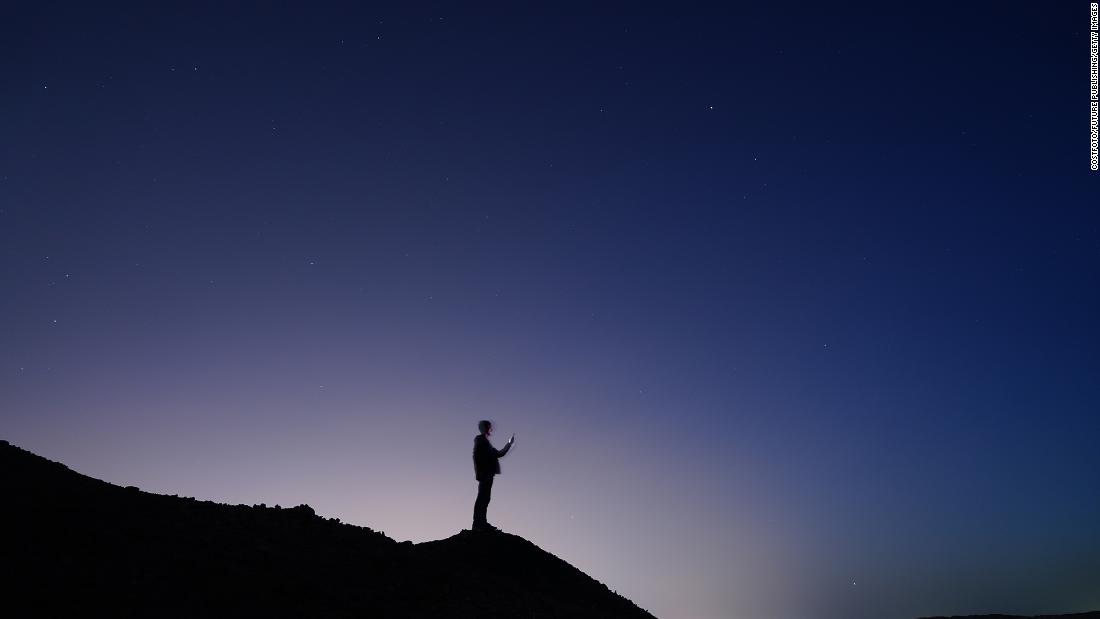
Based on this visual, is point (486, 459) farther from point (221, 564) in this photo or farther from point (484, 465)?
point (221, 564)

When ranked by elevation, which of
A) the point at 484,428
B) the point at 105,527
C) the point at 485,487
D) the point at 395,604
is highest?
the point at 484,428

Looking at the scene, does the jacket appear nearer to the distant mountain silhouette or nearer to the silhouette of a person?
the silhouette of a person

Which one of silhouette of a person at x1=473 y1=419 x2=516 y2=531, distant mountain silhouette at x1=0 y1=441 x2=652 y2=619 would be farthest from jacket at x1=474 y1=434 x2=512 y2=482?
distant mountain silhouette at x1=0 y1=441 x2=652 y2=619

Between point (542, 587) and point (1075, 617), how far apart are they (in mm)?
28072

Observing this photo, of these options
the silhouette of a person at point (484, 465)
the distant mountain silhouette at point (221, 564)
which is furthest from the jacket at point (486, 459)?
the distant mountain silhouette at point (221, 564)

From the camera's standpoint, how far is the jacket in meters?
20.4

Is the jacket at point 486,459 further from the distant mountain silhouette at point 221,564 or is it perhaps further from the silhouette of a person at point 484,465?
the distant mountain silhouette at point 221,564

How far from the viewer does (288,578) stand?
570 inches

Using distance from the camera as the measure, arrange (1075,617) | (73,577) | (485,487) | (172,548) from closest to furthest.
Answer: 1. (73,577)
2. (172,548)
3. (485,487)
4. (1075,617)

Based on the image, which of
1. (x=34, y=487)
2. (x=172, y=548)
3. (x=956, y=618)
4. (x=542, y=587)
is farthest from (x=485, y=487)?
(x=956, y=618)

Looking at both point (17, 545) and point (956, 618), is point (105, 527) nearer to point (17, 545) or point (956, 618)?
point (17, 545)

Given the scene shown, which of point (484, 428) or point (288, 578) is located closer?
point (288, 578)

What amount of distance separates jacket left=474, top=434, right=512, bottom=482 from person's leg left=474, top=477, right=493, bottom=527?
17 centimetres

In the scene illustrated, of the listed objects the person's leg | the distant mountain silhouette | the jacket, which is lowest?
the distant mountain silhouette
